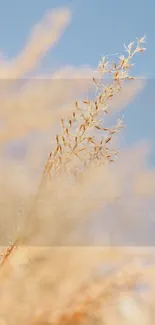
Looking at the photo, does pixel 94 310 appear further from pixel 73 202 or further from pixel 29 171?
pixel 29 171

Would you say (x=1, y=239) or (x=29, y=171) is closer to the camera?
(x=1, y=239)

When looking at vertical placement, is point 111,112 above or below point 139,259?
above

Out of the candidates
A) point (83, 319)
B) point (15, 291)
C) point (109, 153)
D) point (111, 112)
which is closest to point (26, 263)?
point (15, 291)

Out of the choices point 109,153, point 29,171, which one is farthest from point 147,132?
point 109,153

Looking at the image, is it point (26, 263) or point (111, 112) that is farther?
point (111, 112)

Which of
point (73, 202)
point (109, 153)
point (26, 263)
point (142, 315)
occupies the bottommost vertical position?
point (142, 315)

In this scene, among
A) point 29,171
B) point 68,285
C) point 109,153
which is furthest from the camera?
point 29,171

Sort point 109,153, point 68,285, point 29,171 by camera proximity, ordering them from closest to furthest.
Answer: point 109,153 < point 68,285 < point 29,171

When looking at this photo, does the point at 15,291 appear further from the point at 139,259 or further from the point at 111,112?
the point at 111,112

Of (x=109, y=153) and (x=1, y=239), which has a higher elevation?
(x=109, y=153)
